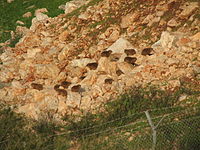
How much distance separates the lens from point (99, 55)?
15.6m

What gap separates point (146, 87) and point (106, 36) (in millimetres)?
5548

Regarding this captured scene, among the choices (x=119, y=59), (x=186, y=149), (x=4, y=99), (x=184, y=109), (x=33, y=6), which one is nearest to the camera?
(x=186, y=149)

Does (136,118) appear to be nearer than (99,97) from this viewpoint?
Yes

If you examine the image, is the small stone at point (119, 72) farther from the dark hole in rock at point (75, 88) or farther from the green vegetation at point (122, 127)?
the dark hole in rock at point (75, 88)

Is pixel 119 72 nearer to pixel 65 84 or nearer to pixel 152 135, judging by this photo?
pixel 65 84

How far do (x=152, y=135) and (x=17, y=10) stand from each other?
2231 centimetres

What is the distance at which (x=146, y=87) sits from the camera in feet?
39.9

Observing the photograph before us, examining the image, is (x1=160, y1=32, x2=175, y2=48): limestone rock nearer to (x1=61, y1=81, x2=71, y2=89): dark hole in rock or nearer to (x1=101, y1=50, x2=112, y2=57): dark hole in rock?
(x1=101, y1=50, x2=112, y2=57): dark hole in rock

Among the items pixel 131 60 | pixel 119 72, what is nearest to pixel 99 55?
pixel 131 60

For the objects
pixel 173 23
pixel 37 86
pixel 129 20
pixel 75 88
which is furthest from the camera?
pixel 129 20

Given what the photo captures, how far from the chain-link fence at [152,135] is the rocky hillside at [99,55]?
62.4 inches

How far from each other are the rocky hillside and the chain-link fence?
1.59 m

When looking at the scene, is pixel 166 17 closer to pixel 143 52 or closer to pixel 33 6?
pixel 143 52

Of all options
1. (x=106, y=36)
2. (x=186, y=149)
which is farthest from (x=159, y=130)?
(x=106, y=36)
